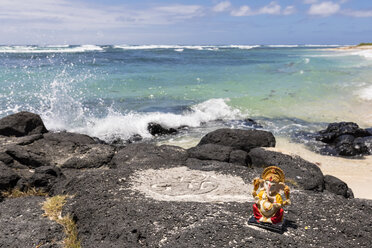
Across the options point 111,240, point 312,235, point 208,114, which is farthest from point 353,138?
point 111,240

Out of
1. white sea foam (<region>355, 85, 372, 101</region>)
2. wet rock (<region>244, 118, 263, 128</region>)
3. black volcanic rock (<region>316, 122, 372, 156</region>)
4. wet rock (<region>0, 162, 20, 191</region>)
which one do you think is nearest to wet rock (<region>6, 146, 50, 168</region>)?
wet rock (<region>0, 162, 20, 191</region>)

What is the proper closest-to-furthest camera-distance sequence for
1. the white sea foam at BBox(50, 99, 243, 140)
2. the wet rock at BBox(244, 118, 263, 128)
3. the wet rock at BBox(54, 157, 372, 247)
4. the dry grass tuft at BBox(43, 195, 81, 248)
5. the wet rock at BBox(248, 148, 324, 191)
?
the wet rock at BBox(54, 157, 372, 247) → the dry grass tuft at BBox(43, 195, 81, 248) → the wet rock at BBox(248, 148, 324, 191) → the white sea foam at BBox(50, 99, 243, 140) → the wet rock at BBox(244, 118, 263, 128)

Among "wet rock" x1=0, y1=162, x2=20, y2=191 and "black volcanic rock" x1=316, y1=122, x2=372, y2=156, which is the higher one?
"wet rock" x1=0, y1=162, x2=20, y2=191

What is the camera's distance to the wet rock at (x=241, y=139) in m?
7.48

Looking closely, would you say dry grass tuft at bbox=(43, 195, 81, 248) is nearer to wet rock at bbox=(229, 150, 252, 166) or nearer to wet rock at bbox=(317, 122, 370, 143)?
wet rock at bbox=(229, 150, 252, 166)

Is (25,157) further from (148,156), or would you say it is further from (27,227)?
(27,227)

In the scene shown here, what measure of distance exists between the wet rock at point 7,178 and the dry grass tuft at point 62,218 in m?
0.85

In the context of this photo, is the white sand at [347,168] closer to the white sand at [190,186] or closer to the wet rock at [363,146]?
the wet rock at [363,146]

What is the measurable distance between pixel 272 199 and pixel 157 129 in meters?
8.21

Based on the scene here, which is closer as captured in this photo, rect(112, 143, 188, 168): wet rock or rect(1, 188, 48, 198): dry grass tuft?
rect(1, 188, 48, 198): dry grass tuft

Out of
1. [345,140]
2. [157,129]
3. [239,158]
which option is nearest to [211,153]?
[239,158]

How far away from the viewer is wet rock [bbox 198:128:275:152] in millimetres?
7477

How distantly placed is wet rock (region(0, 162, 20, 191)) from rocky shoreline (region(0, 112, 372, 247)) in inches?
0.6

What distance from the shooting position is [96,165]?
6.10 metres
